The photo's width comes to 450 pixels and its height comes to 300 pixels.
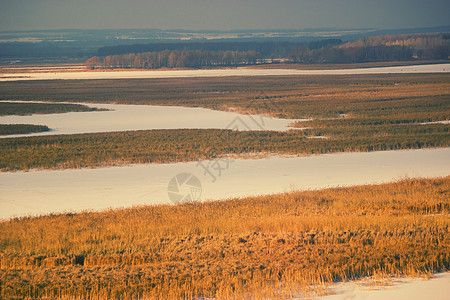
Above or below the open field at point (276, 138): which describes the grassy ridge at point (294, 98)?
above

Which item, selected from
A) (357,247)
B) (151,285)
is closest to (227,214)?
(357,247)

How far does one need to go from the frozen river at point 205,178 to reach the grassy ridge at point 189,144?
1600 mm

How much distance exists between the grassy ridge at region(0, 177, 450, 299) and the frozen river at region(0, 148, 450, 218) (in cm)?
283

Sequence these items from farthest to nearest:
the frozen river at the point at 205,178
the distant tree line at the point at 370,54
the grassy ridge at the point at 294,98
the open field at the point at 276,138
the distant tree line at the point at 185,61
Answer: the distant tree line at the point at 185,61
the distant tree line at the point at 370,54
the grassy ridge at the point at 294,98
the open field at the point at 276,138
the frozen river at the point at 205,178

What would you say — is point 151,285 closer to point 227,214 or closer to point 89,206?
point 227,214

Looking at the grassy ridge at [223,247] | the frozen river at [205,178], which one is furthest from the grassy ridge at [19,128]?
the grassy ridge at [223,247]

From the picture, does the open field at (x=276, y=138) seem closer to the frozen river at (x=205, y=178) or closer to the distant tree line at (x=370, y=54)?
the frozen river at (x=205, y=178)

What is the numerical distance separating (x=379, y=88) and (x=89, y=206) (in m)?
60.2

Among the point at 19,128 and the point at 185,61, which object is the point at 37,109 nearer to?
the point at 19,128

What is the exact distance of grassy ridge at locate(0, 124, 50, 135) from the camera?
1550 inches

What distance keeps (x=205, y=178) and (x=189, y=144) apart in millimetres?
8821

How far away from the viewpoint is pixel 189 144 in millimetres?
31734

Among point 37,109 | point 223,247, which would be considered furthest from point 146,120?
point 223,247

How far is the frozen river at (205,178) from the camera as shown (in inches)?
760
